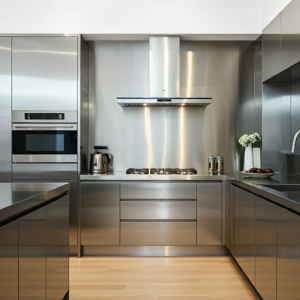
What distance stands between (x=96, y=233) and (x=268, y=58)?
96.9 inches

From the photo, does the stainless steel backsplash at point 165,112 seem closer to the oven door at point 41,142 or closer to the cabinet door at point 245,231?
the oven door at point 41,142

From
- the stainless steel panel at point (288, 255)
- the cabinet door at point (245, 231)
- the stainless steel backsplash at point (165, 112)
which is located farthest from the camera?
the stainless steel backsplash at point (165, 112)

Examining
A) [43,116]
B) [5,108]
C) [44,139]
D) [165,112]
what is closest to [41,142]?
[44,139]

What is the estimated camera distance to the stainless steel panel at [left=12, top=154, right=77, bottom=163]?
3.14m

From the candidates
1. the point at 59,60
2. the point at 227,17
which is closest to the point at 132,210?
the point at 59,60

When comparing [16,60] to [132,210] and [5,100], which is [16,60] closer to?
[5,100]

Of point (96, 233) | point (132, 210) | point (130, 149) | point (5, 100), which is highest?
point (5, 100)

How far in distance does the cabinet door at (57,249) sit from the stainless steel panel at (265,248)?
4.19ft

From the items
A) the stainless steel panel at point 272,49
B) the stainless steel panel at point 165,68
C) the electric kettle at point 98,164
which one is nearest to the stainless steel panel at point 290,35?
the stainless steel panel at point 272,49

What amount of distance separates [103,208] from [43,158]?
82 centimetres

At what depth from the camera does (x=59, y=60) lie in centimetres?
313

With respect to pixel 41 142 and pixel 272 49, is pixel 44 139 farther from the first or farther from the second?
pixel 272 49

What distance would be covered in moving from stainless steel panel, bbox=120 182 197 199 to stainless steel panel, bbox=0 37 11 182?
1.26 m

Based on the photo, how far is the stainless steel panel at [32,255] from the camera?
4.36ft
